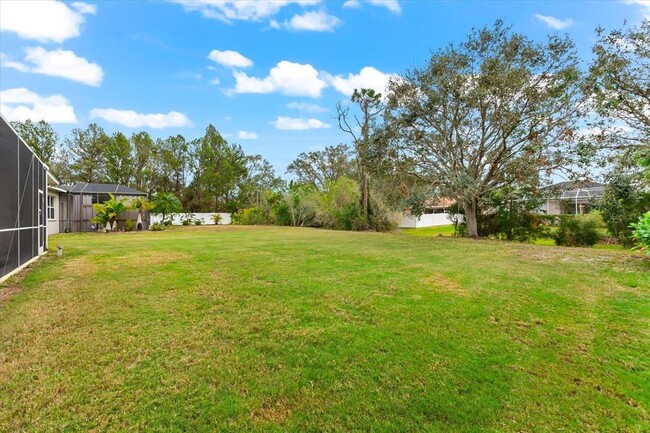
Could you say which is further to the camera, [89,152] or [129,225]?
[89,152]

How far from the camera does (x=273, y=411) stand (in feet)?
8.29

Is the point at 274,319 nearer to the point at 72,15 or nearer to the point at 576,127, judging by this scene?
the point at 72,15

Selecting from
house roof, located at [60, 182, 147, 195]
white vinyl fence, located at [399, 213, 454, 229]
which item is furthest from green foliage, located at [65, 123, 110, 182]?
white vinyl fence, located at [399, 213, 454, 229]

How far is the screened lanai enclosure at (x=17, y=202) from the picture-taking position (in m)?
5.97

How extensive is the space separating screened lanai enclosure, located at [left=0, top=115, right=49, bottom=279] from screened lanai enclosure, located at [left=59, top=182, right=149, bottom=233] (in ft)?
42.1

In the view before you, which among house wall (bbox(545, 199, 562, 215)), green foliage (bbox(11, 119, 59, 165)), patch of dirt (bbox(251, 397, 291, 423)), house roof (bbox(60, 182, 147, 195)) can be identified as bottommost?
patch of dirt (bbox(251, 397, 291, 423))

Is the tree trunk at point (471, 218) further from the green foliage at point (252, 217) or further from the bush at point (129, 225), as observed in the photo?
the bush at point (129, 225)

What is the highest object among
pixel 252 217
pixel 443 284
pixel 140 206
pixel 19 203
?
pixel 140 206

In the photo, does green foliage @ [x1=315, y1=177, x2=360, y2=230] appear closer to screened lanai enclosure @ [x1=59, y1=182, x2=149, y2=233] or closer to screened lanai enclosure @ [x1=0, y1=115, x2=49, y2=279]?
screened lanai enclosure @ [x1=59, y1=182, x2=149, y2=233]

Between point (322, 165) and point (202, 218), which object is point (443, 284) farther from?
point (322, 165)

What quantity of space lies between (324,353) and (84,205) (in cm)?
2378

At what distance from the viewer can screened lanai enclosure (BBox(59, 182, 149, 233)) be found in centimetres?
1990

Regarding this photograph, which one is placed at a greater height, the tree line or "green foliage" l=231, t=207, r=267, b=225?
the tree line

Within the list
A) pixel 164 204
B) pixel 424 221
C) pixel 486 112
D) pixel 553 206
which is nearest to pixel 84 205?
pixel 164 204
